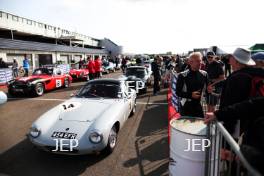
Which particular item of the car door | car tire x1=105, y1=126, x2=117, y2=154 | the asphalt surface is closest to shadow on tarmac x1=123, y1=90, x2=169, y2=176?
the asphalt surface

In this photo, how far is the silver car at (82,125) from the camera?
3758 millimetres

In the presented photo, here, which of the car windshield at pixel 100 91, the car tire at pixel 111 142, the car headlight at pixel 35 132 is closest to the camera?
the car headlight at pixel 35 132

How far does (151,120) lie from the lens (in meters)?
6.45

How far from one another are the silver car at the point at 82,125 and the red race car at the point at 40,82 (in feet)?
16.7

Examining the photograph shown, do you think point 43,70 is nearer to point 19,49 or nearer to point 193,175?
point 193,175

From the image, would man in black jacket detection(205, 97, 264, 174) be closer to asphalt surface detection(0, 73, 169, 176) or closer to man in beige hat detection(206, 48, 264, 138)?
man in beige hat detection(206, 48, 264, 138)

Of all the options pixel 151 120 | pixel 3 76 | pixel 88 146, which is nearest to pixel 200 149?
pixel 88 146

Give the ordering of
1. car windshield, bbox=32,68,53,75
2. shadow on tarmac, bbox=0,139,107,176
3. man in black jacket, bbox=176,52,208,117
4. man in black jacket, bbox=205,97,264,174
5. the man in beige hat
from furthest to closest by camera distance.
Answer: car windshield, bbox=32,68,53,75, man in black jacket, bbox=176,52,208,117, shadow on tarmac, bbox=0,139,107,176, the man in beige hat, man in black jacket, bbox=205,97,264,174

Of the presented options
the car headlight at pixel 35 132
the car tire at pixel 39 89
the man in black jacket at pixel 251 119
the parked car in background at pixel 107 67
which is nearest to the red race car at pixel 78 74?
the car tire at pixel 39 89

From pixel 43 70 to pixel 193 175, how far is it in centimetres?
1050

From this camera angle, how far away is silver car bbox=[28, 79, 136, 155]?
3.76 metres

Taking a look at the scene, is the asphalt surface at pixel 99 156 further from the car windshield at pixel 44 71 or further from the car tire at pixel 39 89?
the car windshield at pixel 44 71

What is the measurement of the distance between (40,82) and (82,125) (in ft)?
23.1

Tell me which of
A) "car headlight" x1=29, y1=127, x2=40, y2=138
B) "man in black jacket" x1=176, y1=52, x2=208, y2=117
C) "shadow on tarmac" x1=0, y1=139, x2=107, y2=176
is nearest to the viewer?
"shadow on tarmac" x1=0, y1=139, x2=107, y2=176
